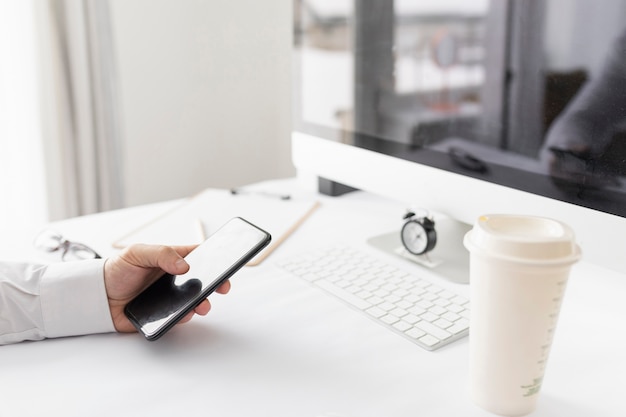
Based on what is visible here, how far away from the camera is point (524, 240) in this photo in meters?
0.44

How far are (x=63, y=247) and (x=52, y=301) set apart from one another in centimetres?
21

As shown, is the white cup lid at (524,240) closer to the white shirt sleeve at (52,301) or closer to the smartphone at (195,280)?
the smartphone at (195,280)

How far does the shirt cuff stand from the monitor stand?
0.38m

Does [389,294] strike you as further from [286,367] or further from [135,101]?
[135,101]

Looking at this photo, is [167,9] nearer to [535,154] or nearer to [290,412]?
[535,154]

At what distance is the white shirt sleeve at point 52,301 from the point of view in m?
0.64

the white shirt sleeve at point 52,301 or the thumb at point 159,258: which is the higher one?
the thumb at point 159,258

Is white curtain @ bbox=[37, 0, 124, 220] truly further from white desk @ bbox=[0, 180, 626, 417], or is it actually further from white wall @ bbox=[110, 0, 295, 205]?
white desk @ bbox=[0, 180, 626, 417]

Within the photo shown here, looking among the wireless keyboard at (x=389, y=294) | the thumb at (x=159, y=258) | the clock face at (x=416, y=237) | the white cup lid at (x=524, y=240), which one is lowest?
the wireless keyboard at (x=389, y=294)

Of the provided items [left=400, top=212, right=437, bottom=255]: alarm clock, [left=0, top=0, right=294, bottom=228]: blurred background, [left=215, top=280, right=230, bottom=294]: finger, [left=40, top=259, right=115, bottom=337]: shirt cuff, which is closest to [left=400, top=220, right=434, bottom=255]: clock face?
[left=400, top=212, right=437, bottom=255]: alarm clock

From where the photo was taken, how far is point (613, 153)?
599mm

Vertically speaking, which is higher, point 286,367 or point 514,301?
point 514,301

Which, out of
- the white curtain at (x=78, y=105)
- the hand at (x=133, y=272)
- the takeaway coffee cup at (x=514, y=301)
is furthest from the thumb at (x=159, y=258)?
the white curtain at (x=78, y=105)

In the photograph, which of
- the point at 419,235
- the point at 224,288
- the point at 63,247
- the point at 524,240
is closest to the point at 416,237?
the point at 419,235
